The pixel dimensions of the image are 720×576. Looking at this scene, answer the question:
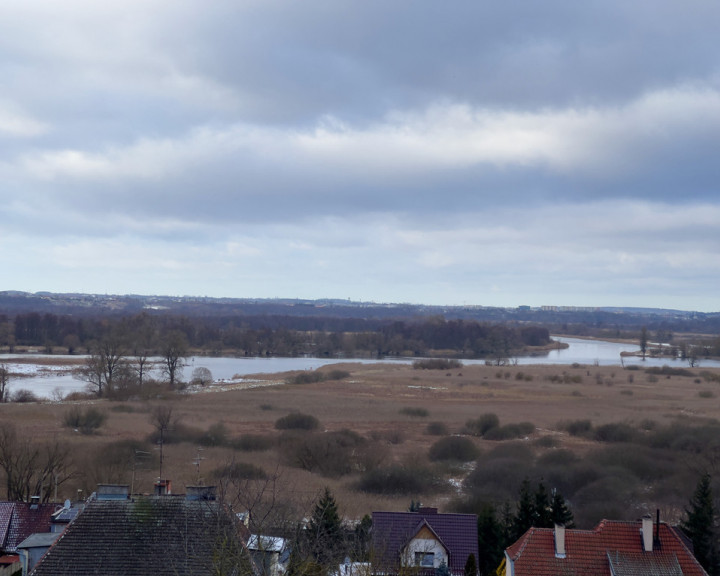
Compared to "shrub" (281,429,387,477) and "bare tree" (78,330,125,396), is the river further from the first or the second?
"shrub" (281,429,387,477)

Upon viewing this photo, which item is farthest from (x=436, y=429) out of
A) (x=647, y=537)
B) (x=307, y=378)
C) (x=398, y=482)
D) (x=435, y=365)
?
(x=435, y=365)

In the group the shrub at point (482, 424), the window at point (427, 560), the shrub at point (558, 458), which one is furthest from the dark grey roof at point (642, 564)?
the shrub at point (482, 424)

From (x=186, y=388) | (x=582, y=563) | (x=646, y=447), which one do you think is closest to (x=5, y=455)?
(x=582, y=563)

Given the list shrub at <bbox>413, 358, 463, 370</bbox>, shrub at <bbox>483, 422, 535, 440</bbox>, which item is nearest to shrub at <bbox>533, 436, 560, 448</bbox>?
shrub at <bbox>483, 422, 535, 440</bbox>

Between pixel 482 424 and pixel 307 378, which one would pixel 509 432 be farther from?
pixel 307 378

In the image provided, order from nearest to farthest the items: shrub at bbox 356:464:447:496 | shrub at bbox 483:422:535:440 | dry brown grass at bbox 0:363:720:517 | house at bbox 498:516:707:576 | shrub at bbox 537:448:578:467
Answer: house at bbox 498:516:707:576 → shrub at bbox 356:464:447:496 → dry brown grass at bbox 0:363:720:517 → shrub at bbox 537:448:578:467 → shrub at bbox 483:422:535:440
